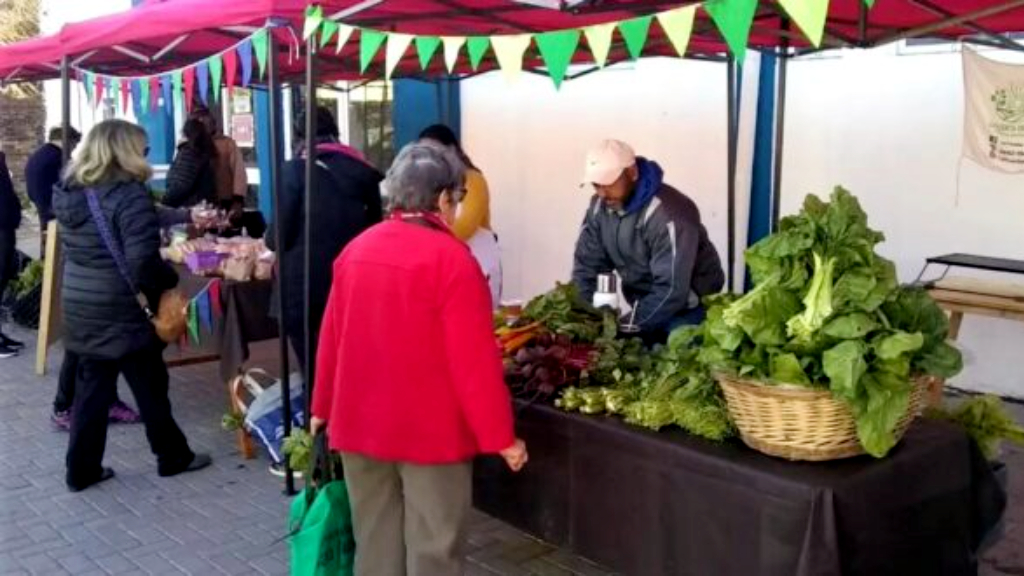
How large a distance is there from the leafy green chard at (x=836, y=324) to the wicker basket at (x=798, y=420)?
0.12ft

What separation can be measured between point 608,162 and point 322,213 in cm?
151

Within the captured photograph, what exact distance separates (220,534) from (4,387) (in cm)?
344

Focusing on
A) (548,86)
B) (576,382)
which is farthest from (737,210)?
(576,382)

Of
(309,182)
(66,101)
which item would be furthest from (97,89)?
(309,182)

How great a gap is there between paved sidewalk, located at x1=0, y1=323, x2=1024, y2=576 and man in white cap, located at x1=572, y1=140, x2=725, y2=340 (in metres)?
1.08

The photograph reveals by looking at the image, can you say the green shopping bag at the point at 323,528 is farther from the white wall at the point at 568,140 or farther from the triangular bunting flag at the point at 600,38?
the white wall at the point at 568,140

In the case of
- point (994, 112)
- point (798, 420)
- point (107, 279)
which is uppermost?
point (994, 112)

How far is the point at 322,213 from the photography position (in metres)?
4.71

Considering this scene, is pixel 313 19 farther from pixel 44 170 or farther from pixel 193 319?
pixel 44 170

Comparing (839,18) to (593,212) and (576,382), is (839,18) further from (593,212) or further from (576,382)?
(576,382)

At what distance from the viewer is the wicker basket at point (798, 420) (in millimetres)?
2570

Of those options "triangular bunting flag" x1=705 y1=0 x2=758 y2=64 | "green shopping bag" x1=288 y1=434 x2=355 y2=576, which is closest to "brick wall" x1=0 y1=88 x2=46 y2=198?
"green shopping bag" x1=288 y1=434 x2=355 y2=576

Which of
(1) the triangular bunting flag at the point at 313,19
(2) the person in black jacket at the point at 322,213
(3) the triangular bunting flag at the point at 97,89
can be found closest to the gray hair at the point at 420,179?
(1) the triangular bunting flag at the point at 313,19

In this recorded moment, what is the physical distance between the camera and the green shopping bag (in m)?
3.15
